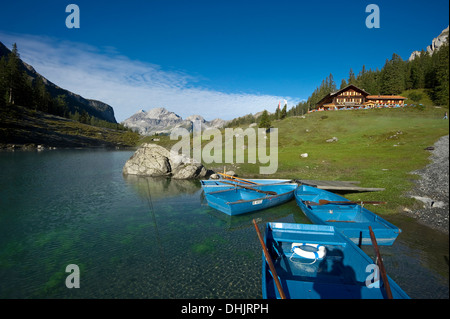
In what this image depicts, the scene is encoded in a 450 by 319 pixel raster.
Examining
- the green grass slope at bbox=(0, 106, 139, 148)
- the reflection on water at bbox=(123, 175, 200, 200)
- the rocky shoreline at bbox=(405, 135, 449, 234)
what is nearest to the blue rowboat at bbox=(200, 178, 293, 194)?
the reflection on water at bbox=(123, 175, 200, 200)

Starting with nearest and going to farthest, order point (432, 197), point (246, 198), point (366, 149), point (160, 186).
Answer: point (432, 197) → point (246, 198) → point (160, 186) → point (366, 149)

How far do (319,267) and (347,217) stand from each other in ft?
29.7

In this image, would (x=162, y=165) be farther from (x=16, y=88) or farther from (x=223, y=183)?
(x=16, y=88)

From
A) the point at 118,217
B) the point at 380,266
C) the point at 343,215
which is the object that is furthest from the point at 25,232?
the point at 343,215

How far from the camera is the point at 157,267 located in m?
12.8

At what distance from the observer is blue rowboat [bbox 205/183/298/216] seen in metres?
21.2

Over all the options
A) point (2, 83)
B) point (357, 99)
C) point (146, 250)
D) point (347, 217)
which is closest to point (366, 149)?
point (347, 217)

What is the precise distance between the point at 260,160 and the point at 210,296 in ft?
138

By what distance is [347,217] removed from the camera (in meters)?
18.9

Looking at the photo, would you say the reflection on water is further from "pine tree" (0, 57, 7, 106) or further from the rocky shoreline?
"pine tree" (0, 57, 7, 106)

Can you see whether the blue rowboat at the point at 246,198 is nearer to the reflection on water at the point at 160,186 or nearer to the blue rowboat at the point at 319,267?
the reflection on water at the point at 160,186

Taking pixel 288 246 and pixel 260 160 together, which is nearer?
pixel 288 246

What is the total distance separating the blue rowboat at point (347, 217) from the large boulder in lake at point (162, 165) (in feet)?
68.5

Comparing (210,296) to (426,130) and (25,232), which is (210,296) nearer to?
(25,232)
